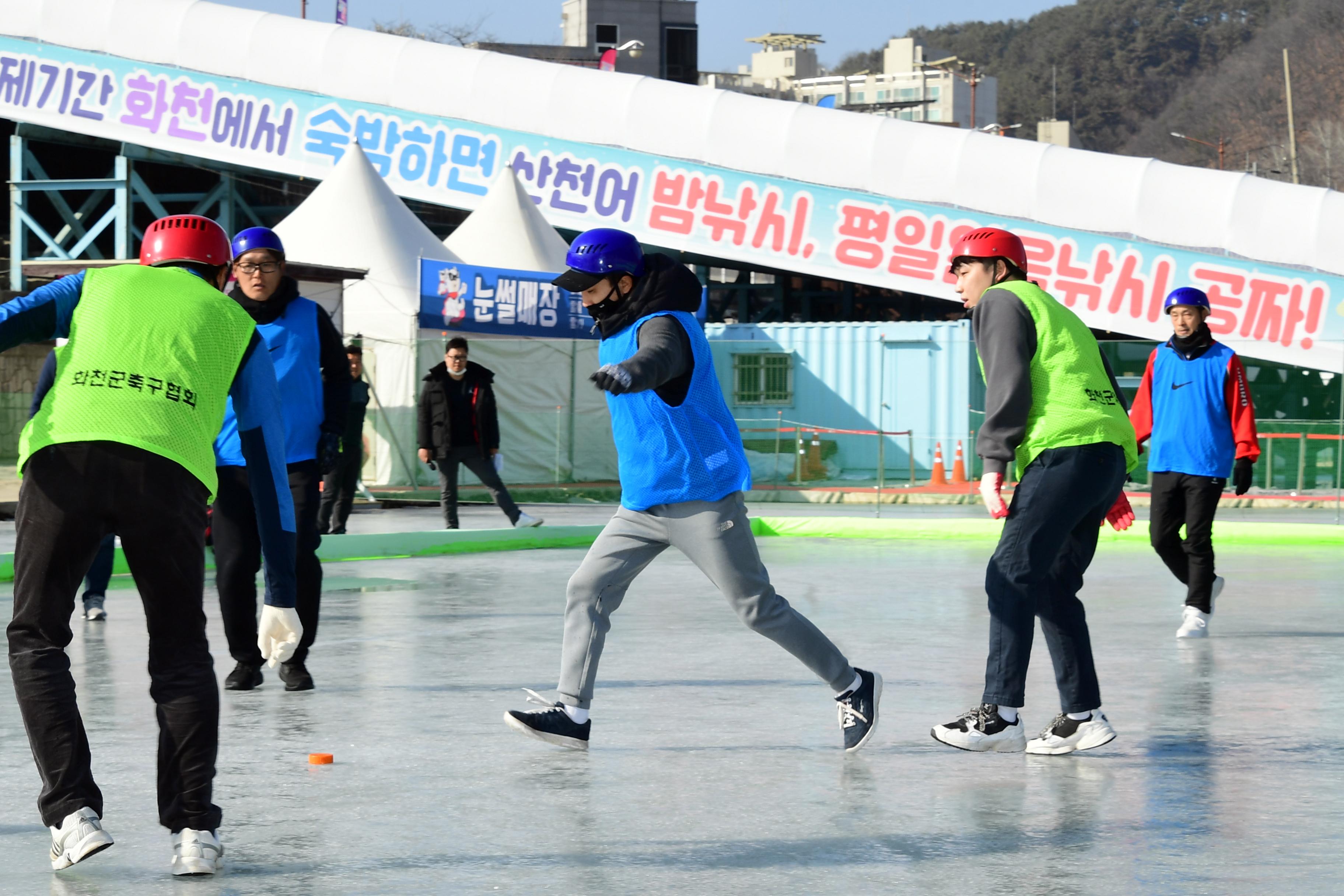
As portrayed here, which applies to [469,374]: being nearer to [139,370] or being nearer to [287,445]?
[287,445]

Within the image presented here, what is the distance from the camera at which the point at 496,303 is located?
21531mm

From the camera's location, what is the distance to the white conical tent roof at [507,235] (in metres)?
23.8

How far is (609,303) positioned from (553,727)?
4.61ft

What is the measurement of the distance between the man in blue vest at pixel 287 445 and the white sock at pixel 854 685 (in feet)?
7.37

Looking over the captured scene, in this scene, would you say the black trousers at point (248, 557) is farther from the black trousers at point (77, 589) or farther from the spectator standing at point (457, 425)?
the spectator standing at point (457, 425)

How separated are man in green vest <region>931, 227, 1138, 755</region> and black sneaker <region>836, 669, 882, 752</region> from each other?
230 mm

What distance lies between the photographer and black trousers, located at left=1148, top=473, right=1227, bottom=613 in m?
8.77

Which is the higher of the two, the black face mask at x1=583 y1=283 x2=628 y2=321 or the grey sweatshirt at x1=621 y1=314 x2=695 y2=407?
the black face mask at x1=583 y1=283 x2=628 y2=321

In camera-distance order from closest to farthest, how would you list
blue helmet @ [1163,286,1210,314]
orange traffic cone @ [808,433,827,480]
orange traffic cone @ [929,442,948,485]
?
1. blue helmet @ [1163,286,1210,314]
2. orange traffic cone @ [929,442,948,485]
3. orange traffic cone @ [808,433,827,480]

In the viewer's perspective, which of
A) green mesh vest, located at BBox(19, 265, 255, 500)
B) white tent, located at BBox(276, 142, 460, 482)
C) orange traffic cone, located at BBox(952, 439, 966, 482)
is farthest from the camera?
orange traffic cone, located at BBox(952, 439, 966, 482)

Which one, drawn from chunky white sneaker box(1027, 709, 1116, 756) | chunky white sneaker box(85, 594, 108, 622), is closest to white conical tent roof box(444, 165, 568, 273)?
chunky white sneaker box(85, 594, 108, 622)

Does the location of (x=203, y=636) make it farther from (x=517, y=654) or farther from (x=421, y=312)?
(x=421, y=312)

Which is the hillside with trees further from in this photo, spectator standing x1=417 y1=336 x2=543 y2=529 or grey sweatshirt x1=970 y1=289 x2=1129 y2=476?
grey sweatshirt x1=970 y1=289 x2=1129 y2=476

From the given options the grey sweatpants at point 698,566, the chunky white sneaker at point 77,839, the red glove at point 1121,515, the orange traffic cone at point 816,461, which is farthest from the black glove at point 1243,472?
the orange traffic cone at point 816,461
